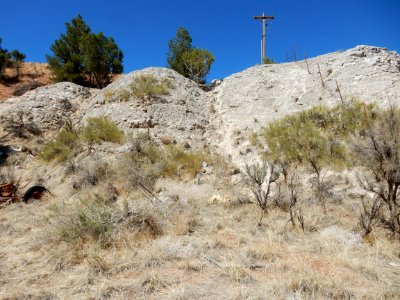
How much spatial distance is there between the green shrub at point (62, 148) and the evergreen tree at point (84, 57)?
30.8 ft

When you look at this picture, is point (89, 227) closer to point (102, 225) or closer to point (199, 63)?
point (102, 225)

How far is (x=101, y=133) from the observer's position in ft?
41.4

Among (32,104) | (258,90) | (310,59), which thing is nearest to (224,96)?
(258,90)

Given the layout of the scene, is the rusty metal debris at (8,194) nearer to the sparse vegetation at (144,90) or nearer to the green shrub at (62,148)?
the green shrub at (62,148)

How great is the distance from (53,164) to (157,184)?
4.63 metres

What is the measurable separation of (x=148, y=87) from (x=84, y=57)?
7.90 m

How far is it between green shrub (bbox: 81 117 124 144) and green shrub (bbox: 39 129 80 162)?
Result: 1.40 ft

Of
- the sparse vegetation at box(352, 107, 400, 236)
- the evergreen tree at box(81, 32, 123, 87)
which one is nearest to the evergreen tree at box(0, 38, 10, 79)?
the evergreen tree at box(81, 32, 123, 87)

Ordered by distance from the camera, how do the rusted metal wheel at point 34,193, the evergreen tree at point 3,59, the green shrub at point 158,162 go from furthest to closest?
the evergreen tree at point 3,59
the green shrub at point 158,162
the rusted metal wheel at point 34,193

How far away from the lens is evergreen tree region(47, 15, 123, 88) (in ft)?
67.3

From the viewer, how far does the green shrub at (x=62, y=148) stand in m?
11.8

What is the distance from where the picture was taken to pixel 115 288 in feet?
12.7

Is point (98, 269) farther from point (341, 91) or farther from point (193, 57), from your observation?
point (193, 57)

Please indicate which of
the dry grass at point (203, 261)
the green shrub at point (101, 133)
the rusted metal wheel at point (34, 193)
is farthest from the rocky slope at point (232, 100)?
the dry grass at point (203, 261)
